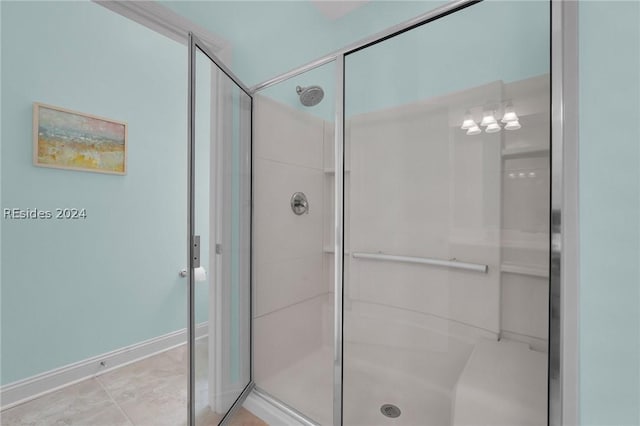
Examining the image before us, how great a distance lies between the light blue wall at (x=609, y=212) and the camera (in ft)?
3.00

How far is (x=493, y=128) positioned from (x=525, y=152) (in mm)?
162

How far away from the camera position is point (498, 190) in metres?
1.10

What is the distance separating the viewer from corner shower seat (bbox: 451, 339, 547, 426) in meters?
0.93

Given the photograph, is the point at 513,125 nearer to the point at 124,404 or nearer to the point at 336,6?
the point at 336,6

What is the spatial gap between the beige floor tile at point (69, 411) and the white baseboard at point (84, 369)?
5 cm

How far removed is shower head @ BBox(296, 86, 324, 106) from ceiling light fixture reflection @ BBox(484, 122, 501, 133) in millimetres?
755

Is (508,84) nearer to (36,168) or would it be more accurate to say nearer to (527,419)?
(527,419)

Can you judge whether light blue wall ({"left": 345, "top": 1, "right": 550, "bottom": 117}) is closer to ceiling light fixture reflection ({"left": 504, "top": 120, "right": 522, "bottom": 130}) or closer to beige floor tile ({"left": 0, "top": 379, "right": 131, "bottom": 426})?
ceiling light fixture reflection ({"left": 504, "top": 120, "right": 522, "bottom": 130})

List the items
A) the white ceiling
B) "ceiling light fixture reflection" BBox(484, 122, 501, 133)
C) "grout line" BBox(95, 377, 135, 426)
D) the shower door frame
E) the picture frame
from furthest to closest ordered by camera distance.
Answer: the white ceiling < the picture frame < "grout line" BBox(95, 377, 135, 426) < "ceiling light fixture reflection" BBox(484, 122, 501, 133) < the shower door frame

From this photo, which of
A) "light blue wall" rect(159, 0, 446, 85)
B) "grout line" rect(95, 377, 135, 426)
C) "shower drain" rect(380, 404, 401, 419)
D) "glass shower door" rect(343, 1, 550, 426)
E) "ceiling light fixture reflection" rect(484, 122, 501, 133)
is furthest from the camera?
"light blue wall" rect(159, 0, 446, 85)

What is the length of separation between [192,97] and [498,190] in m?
1.23

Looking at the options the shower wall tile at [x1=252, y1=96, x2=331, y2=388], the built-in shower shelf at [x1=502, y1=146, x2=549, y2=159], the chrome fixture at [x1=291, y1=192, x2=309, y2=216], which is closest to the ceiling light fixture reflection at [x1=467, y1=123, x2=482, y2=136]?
the built-in shower shelf at [x1=502, y1=146, x2=549, y2=159]

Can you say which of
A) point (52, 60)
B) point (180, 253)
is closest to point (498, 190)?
point (180, 253)

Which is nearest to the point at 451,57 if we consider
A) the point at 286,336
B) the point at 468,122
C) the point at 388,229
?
the point at 468,122
